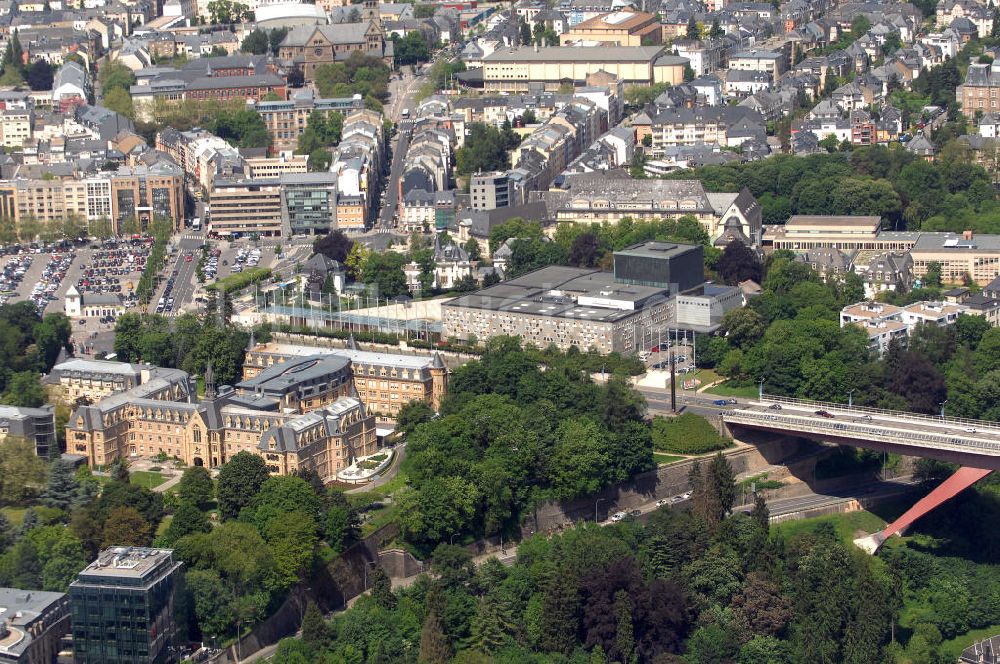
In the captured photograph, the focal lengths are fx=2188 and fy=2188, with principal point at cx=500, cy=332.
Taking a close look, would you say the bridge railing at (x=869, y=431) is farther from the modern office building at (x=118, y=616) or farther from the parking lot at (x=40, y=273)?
the parking lot at (x=40, y=273)

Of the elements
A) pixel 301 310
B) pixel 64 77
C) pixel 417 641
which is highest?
pixel 64 77

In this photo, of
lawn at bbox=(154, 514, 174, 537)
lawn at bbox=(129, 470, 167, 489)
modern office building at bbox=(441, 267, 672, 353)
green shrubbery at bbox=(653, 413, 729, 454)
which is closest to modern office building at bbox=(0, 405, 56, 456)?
lawn at bbox=(129, 470, 167, 489)

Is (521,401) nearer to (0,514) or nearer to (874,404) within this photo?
(874,404)

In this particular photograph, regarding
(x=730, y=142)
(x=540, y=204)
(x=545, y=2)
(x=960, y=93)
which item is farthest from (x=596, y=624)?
(x=545, y=2)

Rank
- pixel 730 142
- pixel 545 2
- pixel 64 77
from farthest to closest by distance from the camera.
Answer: pixel 545 2, pixel 64 77, pixel 730 142

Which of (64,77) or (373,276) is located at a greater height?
(64,77)

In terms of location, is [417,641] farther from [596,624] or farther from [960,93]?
[960,93]

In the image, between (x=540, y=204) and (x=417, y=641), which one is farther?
(x=540, y=204)

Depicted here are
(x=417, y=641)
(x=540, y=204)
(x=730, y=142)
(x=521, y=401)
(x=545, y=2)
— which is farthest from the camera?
(x=545, y=2)
